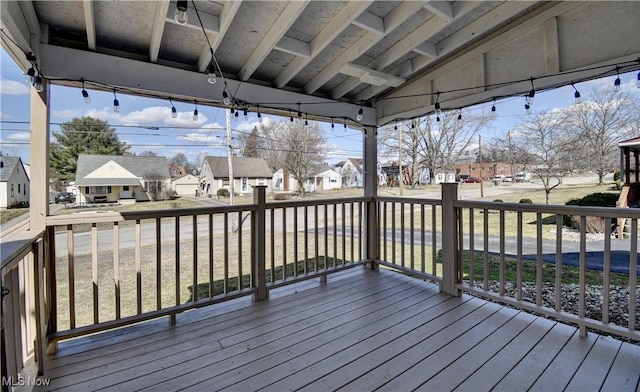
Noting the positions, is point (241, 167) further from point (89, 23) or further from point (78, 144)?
point (89, 23)

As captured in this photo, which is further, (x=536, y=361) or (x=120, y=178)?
(x=120, y=178)

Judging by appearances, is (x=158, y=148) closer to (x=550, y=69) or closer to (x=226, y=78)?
(x=226, y=78)

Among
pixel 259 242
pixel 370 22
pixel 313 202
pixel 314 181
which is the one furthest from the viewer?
pixel 314 181

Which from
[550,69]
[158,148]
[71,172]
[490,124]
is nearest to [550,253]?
[490,124]

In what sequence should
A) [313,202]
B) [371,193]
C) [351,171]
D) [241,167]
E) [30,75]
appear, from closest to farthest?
[30,75] < [313,202] < [241,167] < [371,193] < [351,171]

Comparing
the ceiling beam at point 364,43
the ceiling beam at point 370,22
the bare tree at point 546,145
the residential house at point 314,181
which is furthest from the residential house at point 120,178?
the bare tree at point 546,145

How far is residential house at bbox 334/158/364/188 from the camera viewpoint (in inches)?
166

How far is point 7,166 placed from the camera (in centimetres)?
139

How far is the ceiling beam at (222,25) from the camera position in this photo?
6.67 ft

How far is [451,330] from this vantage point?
2.27 meters

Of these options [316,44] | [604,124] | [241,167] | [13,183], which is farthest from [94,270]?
[604,124]

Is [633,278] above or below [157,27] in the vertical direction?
below

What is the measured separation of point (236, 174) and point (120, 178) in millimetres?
Result: 1107

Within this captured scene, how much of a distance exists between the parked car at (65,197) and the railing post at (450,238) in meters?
3.24
